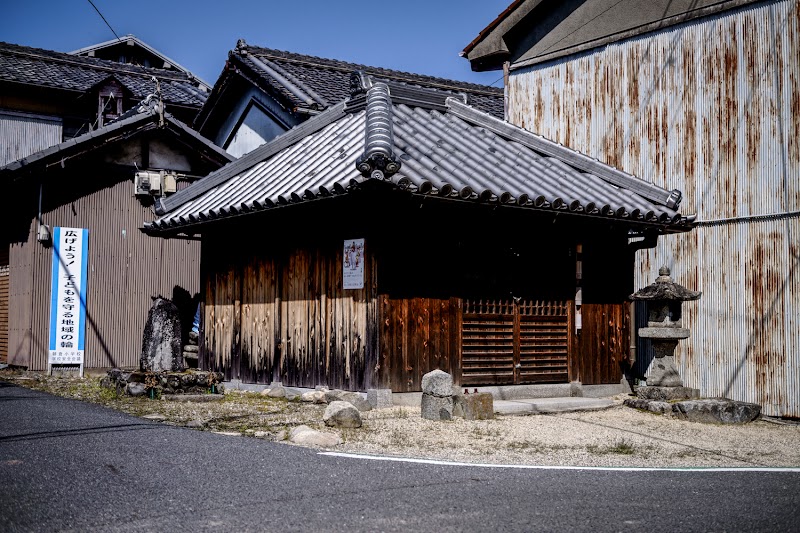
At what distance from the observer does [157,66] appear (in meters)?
37.8

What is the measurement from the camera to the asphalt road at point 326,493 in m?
5.23

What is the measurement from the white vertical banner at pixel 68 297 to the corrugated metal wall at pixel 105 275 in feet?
0.66

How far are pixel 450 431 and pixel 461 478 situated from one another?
3149 mm

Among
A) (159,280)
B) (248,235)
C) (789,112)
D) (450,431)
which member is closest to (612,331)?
(789,112)

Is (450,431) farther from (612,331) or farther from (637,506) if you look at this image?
(612,331)

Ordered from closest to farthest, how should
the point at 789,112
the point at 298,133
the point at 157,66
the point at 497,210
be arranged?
the point at 497,210
the point at 789,112
the point at 298,133
the point at 157,66

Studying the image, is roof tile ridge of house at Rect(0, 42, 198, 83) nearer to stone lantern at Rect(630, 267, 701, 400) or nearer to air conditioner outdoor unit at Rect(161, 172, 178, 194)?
air conditioner outdoor unit at Rect(161, 172, 178, 194)

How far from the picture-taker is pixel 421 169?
39.9 feet

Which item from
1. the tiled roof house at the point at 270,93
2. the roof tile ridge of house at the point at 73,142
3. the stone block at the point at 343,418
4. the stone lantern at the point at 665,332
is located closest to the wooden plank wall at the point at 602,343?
the stone lantern at the point at 665,332

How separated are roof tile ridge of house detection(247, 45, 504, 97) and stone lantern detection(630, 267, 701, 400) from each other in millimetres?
14820

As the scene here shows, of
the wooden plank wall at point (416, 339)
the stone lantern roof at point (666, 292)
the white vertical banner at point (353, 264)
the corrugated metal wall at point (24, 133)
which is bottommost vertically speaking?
the wooden plank wall at point (416, 339)

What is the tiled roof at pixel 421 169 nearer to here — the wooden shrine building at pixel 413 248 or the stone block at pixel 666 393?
the wooden shrine building at pixel 413 248

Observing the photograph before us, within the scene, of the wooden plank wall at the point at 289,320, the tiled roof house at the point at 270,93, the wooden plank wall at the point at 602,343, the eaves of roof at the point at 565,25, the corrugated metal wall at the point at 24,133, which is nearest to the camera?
the wooden plank wall at the point at 289,320

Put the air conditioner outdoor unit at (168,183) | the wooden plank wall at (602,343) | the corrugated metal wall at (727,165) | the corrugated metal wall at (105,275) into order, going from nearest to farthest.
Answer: the corrugated metal wall at (727,165) < the wooden plank wall at (602,343) < the corrugated metal wall at (105,275) < the air conditioner outdoor unit at (168,183)
